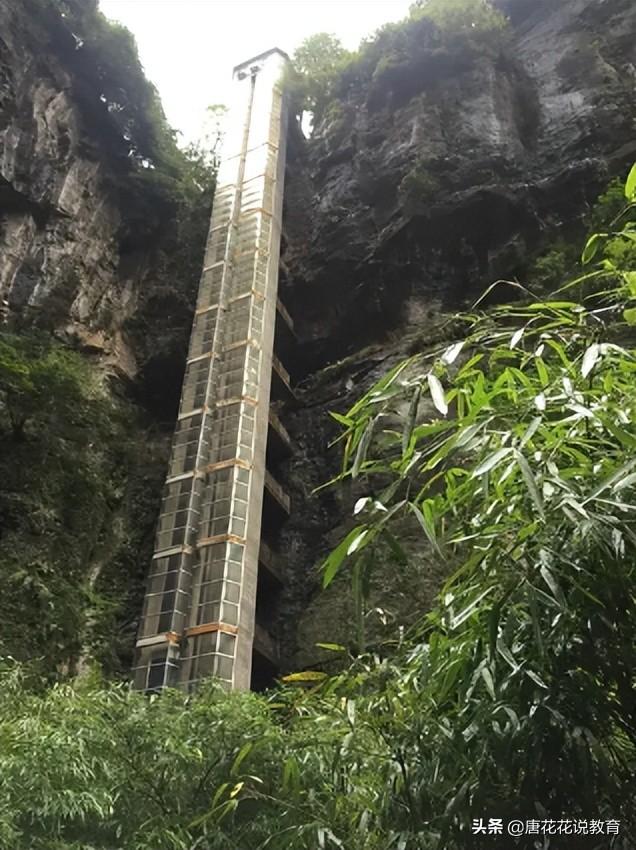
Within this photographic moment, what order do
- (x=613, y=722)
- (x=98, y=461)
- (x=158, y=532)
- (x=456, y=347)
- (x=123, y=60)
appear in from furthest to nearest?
(x=123, y=60)
(x=98, y=461)
(x=158, y=532)
(x=456, y=347)
(x=613, y=722)

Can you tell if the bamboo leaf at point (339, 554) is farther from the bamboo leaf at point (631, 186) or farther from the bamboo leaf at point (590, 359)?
the bamboo leaf at point (631, 186)

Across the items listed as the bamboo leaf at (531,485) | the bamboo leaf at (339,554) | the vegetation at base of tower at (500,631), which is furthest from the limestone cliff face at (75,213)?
the bamboo leaf at (531,485)

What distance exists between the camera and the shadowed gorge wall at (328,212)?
36.6 ft

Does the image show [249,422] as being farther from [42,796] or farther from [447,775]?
[447,775]

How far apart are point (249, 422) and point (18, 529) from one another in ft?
9.36

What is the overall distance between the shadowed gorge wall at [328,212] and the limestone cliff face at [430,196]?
0.03 m

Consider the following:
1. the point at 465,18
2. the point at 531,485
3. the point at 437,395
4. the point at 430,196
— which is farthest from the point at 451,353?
the point at 465,18

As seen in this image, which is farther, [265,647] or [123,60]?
[123,60]

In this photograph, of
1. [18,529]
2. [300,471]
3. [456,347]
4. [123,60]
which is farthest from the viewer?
[123,60]

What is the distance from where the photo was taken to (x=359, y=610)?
1977 millimetres

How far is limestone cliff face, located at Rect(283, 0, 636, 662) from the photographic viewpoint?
11.4 meters

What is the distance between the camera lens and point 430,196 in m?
12.0

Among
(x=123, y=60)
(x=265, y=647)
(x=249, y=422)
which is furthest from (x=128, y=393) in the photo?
(x=123, y=60)

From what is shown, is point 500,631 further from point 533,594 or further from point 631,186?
point 631,186
